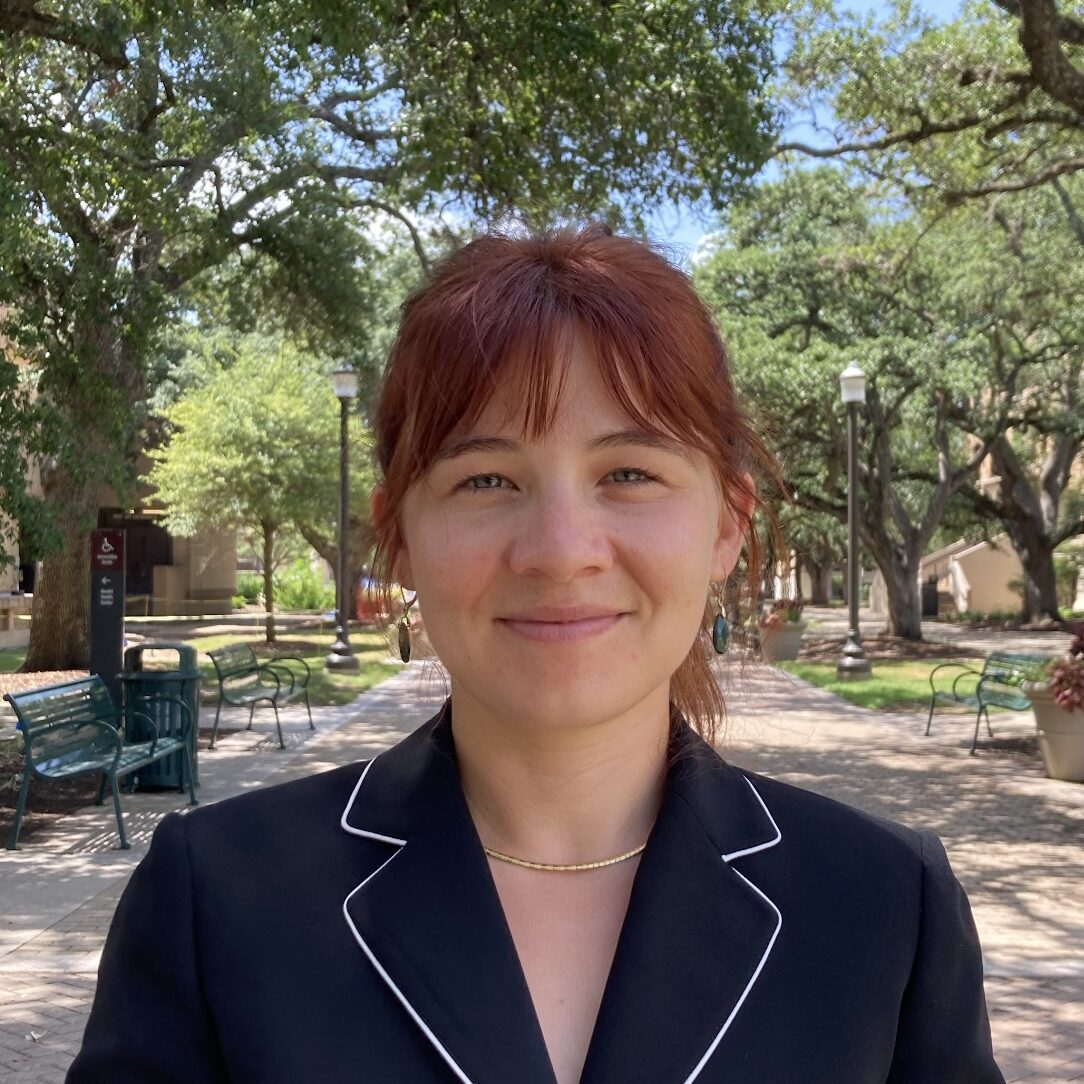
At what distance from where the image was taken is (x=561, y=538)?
1315 millimetres

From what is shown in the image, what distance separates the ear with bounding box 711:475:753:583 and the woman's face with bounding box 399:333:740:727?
20 cm

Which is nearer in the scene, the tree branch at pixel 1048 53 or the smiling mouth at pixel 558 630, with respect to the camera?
the smiling mouth at pixel 558 630

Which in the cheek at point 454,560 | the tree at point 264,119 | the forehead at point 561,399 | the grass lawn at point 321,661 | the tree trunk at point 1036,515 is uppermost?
the tree at point 264,119

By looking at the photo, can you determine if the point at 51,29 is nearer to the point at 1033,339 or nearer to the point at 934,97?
the point at 934,97

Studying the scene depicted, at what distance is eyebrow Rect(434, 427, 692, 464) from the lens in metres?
1.37

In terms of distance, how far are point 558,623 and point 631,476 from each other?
0.19m

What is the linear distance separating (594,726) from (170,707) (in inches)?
360

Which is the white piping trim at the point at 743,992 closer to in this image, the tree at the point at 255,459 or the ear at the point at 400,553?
the ear at the point at 400,553

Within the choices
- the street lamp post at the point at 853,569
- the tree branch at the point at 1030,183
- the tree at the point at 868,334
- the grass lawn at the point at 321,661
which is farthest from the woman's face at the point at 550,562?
the tree at the point at 868,334

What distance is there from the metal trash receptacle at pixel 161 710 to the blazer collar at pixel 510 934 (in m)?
8.80

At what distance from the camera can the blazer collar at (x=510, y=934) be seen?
1.28 meters

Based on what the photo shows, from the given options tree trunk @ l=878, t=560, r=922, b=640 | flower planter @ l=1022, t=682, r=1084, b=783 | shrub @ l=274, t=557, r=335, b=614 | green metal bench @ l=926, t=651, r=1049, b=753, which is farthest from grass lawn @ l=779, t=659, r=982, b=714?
shrub @ l=274, t=557, r=335, b=614

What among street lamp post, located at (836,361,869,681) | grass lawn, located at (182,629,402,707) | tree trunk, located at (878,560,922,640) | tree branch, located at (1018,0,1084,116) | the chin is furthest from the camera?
tree trunk, located at (878,560,922,640)

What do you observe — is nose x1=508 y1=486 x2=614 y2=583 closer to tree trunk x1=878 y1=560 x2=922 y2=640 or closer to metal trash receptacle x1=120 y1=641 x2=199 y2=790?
metal trash receptacle x1=120 y1=641 x2=199 y2=790
